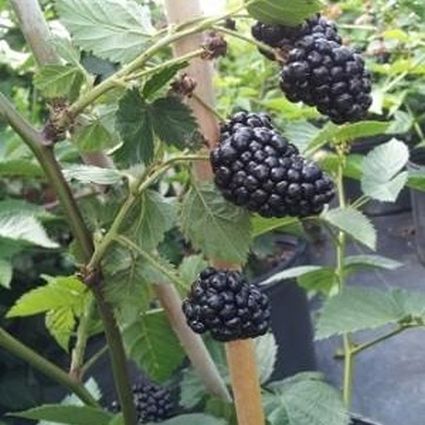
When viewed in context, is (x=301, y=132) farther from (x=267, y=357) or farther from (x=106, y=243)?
(x=106, y=243)

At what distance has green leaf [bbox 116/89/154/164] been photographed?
0.45 meters

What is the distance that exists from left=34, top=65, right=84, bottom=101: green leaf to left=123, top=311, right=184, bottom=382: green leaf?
271mm

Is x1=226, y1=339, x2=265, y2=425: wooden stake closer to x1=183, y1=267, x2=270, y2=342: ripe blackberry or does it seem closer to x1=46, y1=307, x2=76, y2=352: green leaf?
x1=183, y1=267, x2=270, y2=342: ripe blackberry

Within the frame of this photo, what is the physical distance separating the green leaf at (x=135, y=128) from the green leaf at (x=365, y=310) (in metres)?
0.26

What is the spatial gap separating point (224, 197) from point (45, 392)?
33.5 inches

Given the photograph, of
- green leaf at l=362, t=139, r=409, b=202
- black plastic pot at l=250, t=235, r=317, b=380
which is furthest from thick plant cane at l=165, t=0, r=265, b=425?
black plastic pot at l=250, t=235, r=317, b=380

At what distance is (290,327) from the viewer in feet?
4.35

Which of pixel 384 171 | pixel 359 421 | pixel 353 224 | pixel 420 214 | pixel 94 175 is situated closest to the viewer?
pixel 94 175

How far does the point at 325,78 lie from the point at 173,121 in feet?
0.29

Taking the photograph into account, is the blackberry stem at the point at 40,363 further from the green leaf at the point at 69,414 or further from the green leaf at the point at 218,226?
the green leaf at the point at 218,226

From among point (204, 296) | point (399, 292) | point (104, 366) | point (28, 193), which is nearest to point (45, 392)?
point (104, 366)

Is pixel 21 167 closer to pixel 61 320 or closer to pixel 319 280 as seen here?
pixel 61 320

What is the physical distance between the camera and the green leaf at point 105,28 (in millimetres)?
475

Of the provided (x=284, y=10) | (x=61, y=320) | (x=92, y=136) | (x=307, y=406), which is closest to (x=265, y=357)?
(x=307, y=406)
